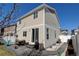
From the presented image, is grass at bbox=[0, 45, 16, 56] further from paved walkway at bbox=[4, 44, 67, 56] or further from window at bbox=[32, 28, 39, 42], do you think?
window at bbox=[32, 28, 39, 42]

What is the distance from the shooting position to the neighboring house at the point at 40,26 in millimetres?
5879

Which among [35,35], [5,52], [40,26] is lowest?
[5,52]

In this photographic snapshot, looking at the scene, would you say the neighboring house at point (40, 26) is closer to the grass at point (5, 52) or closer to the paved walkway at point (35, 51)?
the paved walkway at point (35, 51)

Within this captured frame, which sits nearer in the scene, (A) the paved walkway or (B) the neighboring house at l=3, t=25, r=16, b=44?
(A) the paved walkway

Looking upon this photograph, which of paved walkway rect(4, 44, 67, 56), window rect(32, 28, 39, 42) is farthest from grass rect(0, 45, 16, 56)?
window rect(32, 28, 39, 42)

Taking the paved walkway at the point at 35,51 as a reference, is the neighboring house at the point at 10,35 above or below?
above

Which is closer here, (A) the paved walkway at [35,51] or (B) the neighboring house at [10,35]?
(A) the paved walkway at [35,51]

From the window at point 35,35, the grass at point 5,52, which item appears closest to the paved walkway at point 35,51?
the grass at point 5,52

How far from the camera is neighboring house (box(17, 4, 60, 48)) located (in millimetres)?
5879

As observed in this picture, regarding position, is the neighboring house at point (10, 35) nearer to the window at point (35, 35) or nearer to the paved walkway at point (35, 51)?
the paved walkway at point (35, 51)

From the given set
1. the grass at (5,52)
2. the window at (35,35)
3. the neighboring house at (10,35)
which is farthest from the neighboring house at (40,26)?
the grass at (5,52)

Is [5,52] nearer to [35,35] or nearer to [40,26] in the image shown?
[35,35]

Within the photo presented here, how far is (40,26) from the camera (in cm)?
588

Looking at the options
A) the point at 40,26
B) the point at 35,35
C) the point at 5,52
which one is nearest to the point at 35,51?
the point at 35,35
